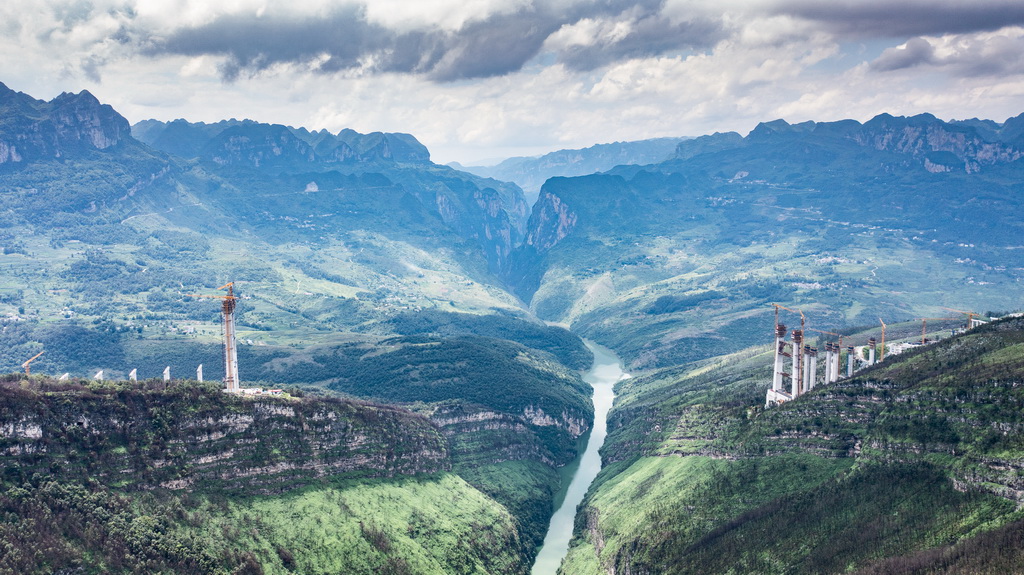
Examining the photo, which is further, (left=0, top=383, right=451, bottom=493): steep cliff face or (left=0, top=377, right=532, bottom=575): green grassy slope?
(left=0, top=383, right=451, bottom=493): steep cliff face

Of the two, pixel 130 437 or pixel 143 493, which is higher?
pixel 130 437

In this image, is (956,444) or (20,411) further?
(956,444)

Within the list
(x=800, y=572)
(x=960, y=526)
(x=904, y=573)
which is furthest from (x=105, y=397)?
(x=960, y=526)

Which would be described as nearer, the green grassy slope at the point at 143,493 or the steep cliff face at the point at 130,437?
the green grassy slope at the point at 143,493

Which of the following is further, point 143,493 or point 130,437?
point 130,437

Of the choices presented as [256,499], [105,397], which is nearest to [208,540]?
[256,499]

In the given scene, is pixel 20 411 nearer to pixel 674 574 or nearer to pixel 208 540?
pixel 208 540

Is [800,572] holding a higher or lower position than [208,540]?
lower

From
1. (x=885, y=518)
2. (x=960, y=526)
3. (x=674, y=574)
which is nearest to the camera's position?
(x=960, y=526)

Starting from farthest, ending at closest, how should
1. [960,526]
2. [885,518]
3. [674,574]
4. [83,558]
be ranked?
[674,574] → [885,518] → [960,526] → [83,558]

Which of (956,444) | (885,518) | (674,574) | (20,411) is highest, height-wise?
(20,411)
